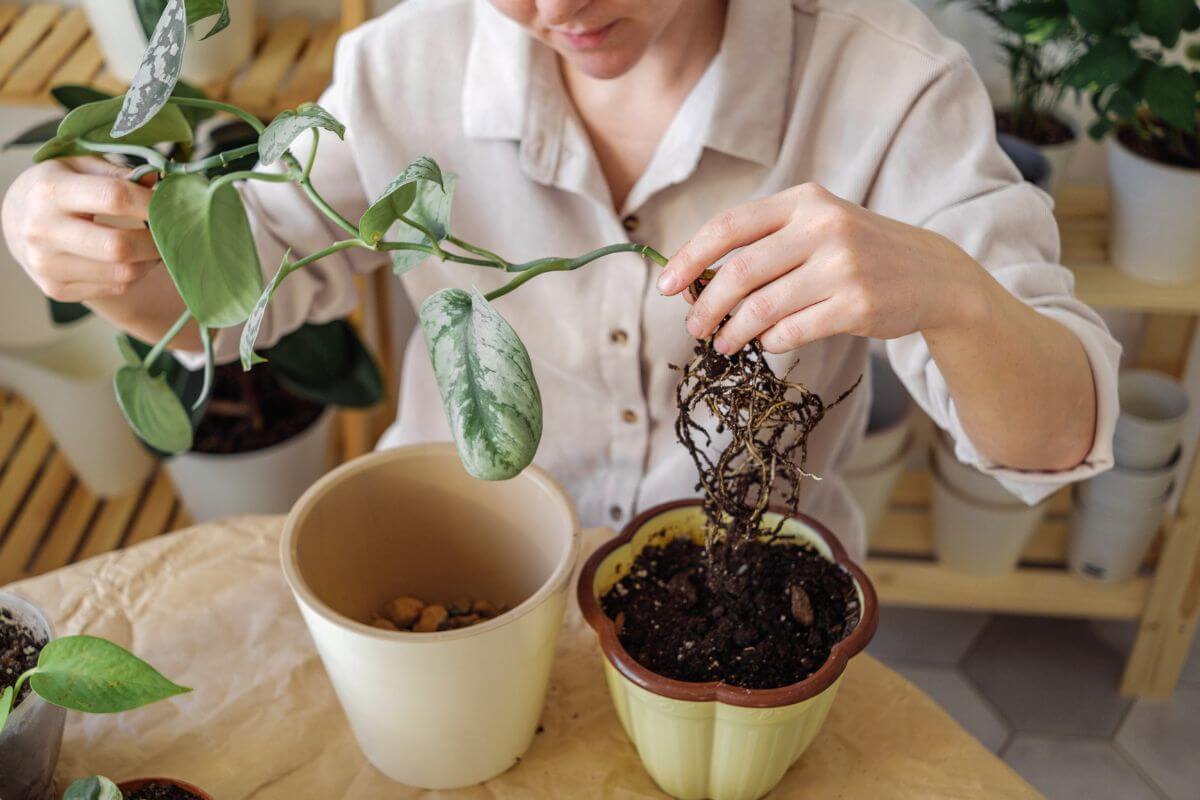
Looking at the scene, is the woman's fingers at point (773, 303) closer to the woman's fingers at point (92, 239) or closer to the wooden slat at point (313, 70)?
the woman's fingers at point (92, 239)

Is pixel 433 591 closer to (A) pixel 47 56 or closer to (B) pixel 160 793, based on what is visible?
(B) pixel 160 793

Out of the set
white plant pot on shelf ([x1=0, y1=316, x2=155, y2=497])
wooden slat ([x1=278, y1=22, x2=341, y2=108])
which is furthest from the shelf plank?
white plant pot on shelf ([x1=0, y1=316, x2=155, y2=497])

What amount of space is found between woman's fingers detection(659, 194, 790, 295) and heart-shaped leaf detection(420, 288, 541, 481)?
12 centimetres

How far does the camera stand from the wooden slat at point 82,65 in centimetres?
138

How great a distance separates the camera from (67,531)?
6.17 feet

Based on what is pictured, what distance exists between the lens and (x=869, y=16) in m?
0.88

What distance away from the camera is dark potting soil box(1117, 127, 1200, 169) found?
1.23 meters

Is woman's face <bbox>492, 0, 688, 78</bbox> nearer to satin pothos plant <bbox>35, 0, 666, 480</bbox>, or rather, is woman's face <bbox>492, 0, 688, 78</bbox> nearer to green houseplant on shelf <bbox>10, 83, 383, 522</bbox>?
satin pothos plant <bbox>35, 0, 666, 480</bbox>

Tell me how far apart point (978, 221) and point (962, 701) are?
1.12 meters

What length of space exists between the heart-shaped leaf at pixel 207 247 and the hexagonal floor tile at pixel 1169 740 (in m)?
1.53

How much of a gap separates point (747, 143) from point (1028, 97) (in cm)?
62

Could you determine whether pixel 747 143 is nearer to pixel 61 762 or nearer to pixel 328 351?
pixel 61 762

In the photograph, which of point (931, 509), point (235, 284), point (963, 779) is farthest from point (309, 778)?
point (931, 509)

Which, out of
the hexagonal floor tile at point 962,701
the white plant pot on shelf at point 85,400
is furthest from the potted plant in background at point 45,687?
the hexagonal floor tile at point 962,701
